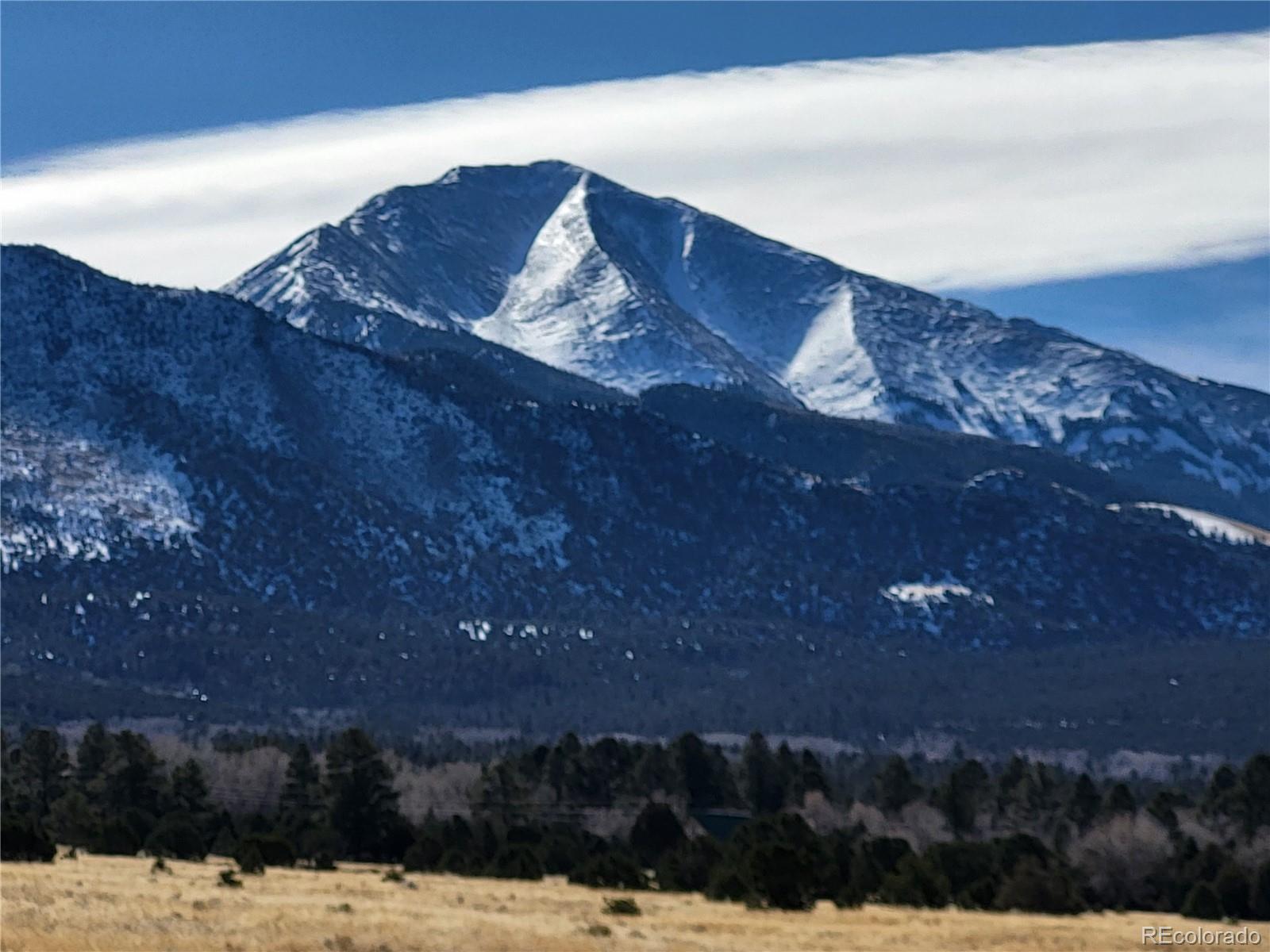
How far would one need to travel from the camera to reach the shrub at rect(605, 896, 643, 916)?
4619 inches

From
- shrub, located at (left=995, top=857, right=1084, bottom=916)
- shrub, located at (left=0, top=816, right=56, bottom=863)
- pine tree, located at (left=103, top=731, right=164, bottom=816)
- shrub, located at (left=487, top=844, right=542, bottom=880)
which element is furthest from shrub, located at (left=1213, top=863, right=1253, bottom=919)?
pine tree, located at (left=103, top=731, right=164, bottom=816)

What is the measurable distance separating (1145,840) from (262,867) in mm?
73883

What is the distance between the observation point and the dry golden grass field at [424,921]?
91500mm

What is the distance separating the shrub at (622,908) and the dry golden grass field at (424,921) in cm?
66

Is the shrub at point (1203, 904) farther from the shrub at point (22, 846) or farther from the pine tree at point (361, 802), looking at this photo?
the shrub at point (22, 846)

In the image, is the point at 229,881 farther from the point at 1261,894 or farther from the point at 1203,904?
the point at 1261,894

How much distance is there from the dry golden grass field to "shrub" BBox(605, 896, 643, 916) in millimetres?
658

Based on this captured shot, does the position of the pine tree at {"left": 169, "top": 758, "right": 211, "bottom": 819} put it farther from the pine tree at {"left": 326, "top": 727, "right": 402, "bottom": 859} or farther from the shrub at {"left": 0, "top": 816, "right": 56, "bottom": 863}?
the shrub at {"left": 0, "top": 816, "right": 56, "bottom": 863}

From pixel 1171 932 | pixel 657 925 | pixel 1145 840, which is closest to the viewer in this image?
pixel 657 925

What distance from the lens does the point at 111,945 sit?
85875 millimetres

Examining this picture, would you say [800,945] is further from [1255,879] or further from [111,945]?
[1255,879]

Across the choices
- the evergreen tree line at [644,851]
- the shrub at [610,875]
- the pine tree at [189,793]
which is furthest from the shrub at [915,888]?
the pine tree at [189,793]

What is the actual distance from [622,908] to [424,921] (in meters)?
17.9

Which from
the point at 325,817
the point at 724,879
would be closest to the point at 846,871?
the point at 724,879
